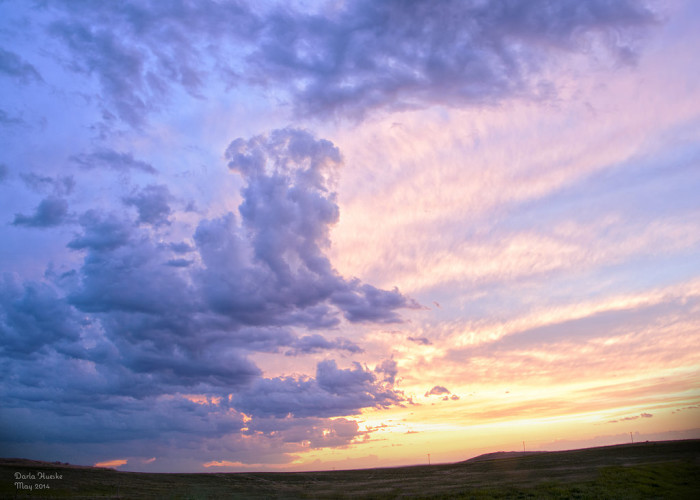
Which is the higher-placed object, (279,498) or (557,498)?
(557,498)

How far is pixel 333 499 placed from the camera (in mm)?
71562

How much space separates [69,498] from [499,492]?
6018cm

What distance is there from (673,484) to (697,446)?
87920mm

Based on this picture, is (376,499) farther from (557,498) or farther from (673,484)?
(673,484)

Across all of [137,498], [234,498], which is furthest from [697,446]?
[137,498]

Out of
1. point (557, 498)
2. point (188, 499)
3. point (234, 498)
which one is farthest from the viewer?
point (234, 498)

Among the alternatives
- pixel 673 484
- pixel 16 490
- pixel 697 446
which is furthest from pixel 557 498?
pixel 697 446

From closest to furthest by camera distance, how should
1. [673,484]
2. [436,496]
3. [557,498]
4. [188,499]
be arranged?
1. [557,498]
2. [673,484]
3. [436,496]
4. [188,499]

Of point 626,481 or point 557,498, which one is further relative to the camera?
point 626,481

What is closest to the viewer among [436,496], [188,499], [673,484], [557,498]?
[557,498]

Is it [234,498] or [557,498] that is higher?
[557,498]

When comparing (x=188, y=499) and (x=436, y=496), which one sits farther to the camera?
(x=188, y=499)

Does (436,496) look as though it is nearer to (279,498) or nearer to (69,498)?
(279,498)

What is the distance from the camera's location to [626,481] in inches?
2319
